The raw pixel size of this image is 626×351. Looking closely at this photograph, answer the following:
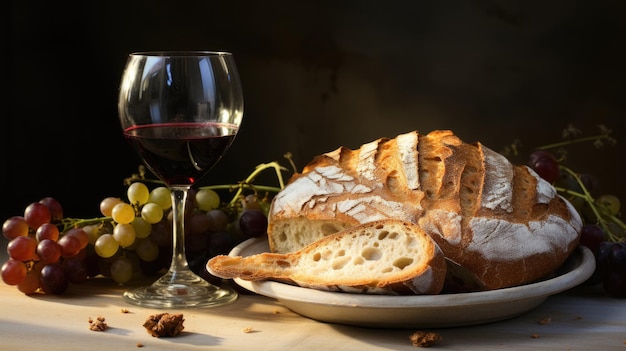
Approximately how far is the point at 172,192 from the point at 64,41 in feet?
3.46

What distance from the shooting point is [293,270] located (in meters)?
1.46

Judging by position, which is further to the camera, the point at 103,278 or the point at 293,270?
the point at 103,278

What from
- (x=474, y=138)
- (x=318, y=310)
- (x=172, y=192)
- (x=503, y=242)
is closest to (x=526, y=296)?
(x=503, y=242)

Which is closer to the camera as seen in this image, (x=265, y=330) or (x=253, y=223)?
(x=265, y=330)

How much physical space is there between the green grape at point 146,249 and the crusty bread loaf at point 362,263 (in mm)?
248

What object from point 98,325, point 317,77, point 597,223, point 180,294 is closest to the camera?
point 98,325

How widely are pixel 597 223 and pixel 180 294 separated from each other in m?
0.78

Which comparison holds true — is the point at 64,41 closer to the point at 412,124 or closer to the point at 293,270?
the point at 412,124

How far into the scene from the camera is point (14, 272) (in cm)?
164

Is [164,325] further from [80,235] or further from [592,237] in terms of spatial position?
[592,237]

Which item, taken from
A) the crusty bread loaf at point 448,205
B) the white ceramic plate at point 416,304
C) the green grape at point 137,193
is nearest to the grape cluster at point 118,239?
the green grape at point 137,193

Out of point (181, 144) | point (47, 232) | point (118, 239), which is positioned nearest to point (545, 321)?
point (181, 144)

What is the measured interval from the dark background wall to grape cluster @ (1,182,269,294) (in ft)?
2.53

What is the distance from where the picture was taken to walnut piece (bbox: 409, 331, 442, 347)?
1.35m
